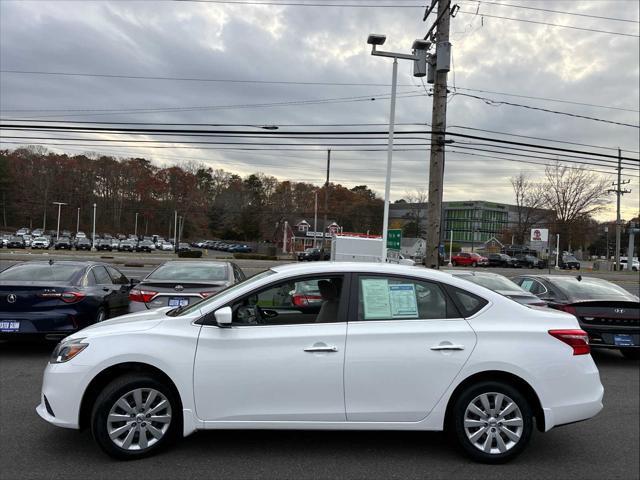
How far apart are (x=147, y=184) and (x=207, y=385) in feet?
398

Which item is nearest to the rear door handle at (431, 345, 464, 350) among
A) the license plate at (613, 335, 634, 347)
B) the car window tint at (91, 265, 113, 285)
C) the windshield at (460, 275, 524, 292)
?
the license plate at (613, 335, 634, 347)

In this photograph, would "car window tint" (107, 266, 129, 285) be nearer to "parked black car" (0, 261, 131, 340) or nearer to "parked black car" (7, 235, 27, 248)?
"parked black car" (0, 261, 131, 340)

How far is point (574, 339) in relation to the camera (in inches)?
161

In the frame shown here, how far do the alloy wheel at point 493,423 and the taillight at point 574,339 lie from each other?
681 millimetres

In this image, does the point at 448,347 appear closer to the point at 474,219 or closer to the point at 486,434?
the point at 486,434

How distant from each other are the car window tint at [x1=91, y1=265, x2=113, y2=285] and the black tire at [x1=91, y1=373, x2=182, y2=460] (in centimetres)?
500

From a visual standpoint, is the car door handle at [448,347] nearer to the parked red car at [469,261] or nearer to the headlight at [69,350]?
the headlight at [69,350]

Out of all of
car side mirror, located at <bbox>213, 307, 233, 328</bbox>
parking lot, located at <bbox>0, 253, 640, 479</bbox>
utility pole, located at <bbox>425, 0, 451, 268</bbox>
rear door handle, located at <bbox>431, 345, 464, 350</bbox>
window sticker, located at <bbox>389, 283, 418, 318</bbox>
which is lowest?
parking lot, located at <bbox>0, 253, 640, 479</bbox>

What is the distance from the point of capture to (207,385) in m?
3.83

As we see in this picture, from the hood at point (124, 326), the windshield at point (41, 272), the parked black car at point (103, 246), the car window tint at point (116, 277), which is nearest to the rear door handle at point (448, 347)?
the hood at point (124, 326)

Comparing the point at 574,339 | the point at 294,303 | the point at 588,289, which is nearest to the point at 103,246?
the point at 588,289

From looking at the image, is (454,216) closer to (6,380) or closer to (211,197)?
(211,197)

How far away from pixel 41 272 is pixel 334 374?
242 inches

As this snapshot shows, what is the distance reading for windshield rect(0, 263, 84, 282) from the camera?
7652 mm
